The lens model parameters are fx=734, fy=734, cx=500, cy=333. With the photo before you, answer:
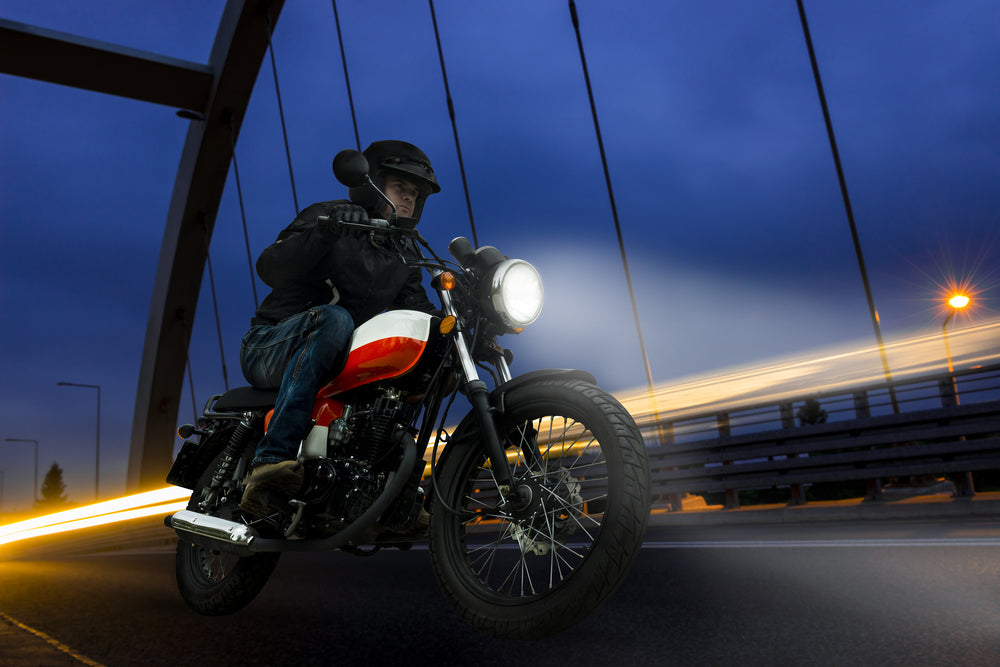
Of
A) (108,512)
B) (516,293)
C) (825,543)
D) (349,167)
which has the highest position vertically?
(349,167)

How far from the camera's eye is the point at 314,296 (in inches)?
121

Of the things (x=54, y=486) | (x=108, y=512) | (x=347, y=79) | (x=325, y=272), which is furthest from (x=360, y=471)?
(x=54, y=486)

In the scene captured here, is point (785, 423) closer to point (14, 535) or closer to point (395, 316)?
point (395, 316)

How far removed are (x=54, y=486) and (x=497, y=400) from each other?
121147 millimetres

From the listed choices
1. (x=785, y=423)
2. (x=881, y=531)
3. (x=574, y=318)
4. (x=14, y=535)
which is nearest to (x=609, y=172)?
(x=574, y=318)

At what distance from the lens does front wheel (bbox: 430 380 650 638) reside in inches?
76.5

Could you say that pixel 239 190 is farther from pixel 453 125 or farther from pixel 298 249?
pixel 298 249

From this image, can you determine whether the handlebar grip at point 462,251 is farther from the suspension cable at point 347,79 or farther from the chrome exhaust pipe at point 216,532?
the suspension cable at point 347,79

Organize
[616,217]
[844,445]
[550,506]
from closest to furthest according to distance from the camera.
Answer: [550,506] → [844,445] → [616,217]

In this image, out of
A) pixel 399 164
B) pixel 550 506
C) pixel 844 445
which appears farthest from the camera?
pixel 844 445

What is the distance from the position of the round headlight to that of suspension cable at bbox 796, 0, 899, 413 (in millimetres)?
5144

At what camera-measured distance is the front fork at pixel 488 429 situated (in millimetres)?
2168

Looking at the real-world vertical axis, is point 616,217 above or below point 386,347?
above

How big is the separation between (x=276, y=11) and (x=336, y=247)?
12814 millimetres
